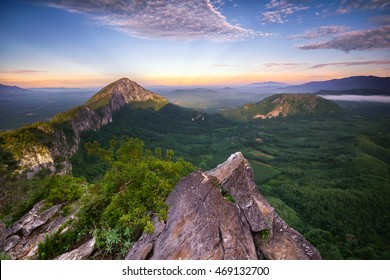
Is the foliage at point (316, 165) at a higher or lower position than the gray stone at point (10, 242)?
lower

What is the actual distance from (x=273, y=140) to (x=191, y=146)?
6028 centimetres

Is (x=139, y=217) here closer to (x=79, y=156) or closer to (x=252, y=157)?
(x=79, y=156)

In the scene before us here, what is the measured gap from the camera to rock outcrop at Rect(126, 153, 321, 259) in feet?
23.2

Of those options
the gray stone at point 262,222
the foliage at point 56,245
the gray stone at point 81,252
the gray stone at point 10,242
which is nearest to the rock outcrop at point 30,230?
the gray stone at point 10,242

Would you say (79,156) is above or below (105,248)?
below

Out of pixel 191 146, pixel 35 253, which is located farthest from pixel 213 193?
pixel 191 146

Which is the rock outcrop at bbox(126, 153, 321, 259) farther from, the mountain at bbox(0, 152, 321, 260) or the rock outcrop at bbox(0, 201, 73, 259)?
the rock outcrop at bbox(0, 201, 73, 259)

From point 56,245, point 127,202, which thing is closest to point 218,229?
point 127,202

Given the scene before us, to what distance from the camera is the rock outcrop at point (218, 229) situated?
7.07 metres

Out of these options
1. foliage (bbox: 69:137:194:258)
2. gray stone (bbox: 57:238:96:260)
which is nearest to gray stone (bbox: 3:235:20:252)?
foliage (bbox: 69:137:194:258)

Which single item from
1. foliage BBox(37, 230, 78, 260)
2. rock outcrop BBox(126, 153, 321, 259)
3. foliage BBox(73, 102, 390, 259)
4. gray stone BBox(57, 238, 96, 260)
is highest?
rock outcrop BBox(126, 153, 321, 259)

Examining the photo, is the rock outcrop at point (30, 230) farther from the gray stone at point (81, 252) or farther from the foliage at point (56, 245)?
the gray stone at point (81, 252)

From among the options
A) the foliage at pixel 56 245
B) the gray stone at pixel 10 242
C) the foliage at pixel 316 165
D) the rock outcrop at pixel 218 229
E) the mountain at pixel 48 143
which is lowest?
the foliage at pixel 316 165

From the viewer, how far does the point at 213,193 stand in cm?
860
